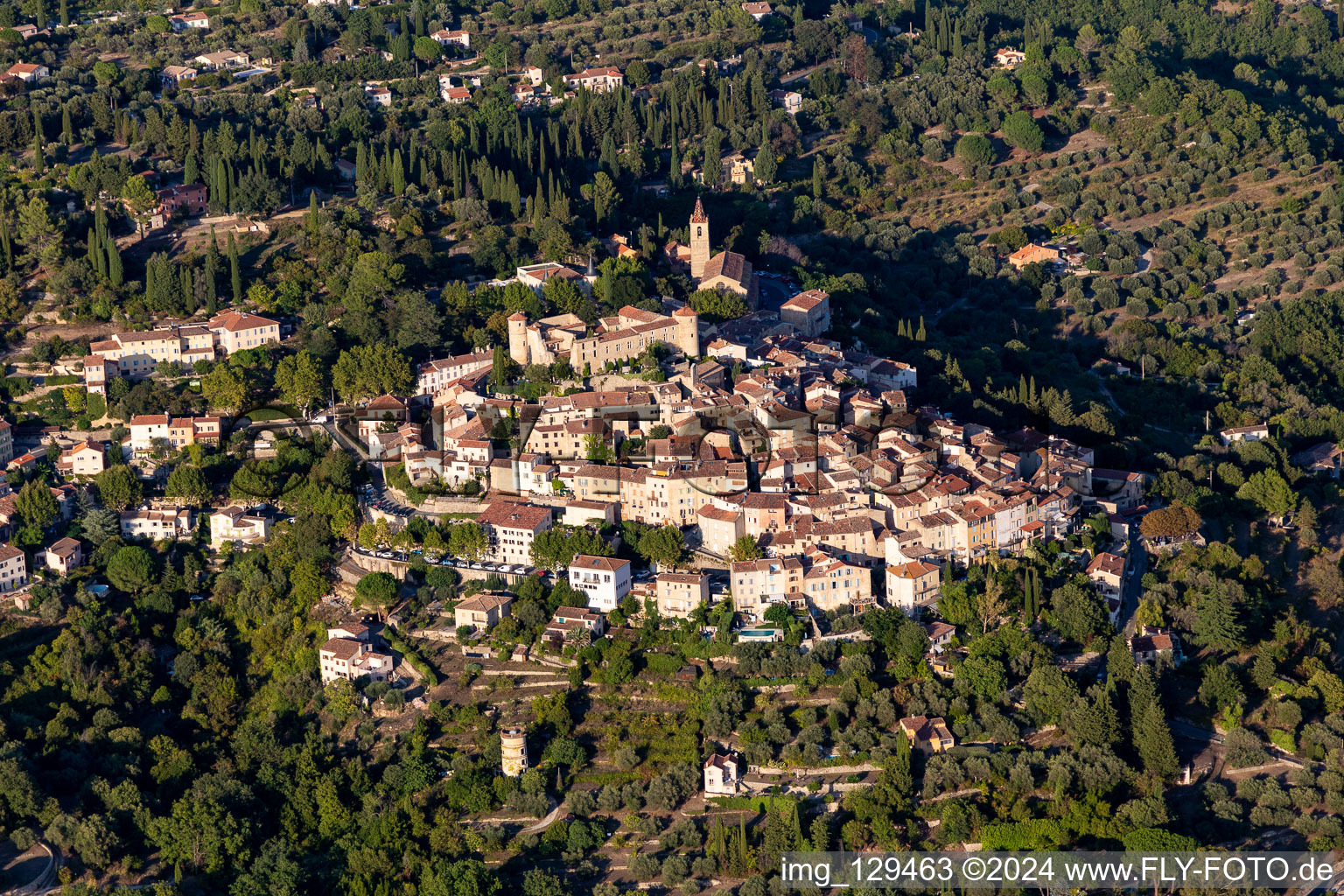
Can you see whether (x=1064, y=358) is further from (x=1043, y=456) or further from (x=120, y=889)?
(x=120, y=889)

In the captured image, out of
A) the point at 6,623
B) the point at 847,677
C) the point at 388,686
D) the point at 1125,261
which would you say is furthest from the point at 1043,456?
the point at 6,623

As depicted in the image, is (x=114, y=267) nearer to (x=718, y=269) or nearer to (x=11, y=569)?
(x=11, y=569)

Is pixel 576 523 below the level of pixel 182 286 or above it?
below

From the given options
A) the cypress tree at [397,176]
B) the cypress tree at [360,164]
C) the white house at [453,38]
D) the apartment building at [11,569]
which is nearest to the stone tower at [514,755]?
the apartment building at [11,569]

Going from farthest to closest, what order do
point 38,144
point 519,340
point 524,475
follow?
point 38,144
point 519,340
point 524,475

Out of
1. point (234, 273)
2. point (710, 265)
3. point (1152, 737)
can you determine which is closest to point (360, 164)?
point (234, 273)
